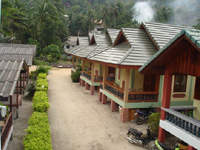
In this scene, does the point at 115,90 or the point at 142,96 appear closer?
the point at 142,96

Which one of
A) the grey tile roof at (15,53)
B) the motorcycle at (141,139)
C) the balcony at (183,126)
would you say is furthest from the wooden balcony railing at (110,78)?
the balcony at (183,126)

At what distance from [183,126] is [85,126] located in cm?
514

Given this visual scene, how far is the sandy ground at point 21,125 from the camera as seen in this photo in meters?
8.16

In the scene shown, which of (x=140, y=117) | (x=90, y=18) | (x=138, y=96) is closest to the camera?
(x=140, y=117)

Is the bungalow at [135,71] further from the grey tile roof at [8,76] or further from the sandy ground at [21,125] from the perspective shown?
the sandy ground at [21,125]

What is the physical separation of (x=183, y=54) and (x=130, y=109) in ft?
17.4

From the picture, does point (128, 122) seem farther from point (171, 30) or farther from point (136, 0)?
point (136, 0)

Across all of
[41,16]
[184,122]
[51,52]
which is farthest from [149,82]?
[41,16]

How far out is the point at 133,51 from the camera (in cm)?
1152

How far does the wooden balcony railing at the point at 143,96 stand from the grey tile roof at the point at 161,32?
2.68 m

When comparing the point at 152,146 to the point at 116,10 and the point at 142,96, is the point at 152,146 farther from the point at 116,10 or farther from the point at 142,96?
the point at 116,10

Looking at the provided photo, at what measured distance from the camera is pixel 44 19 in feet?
146

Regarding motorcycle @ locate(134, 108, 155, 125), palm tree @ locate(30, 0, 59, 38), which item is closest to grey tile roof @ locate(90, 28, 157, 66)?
motorcycle @ locate(134, 108, 155, 125)

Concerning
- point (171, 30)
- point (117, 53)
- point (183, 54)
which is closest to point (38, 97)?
point (117, 53)
